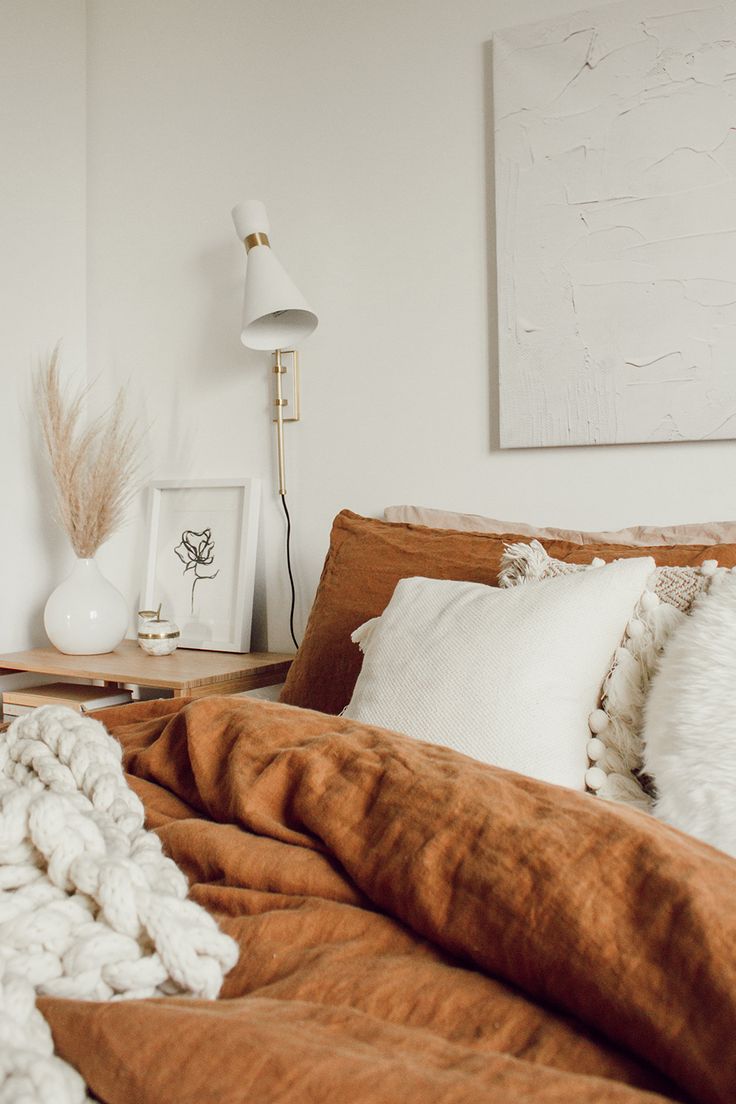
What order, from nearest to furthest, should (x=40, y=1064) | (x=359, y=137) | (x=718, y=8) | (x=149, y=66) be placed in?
(x=40, y=1064)
(x=718, y=8)
(x=359, y=137)
(x=149, y=66)

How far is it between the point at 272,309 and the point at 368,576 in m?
0.87

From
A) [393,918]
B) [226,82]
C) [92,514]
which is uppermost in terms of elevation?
[226,82]

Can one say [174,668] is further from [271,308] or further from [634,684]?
[634,684]

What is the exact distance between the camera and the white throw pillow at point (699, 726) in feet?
3.87

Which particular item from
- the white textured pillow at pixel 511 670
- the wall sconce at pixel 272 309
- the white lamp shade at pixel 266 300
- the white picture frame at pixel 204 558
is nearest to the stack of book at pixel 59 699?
the white picture frame at pixel 204 558

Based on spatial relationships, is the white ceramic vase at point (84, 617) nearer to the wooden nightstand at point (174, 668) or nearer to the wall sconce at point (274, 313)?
the wooden nightstand at point (174, 668)

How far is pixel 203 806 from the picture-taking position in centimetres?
115

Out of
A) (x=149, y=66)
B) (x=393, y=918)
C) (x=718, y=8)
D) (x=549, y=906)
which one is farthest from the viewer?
(x=149, y=66)

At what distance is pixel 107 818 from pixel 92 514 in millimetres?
2036

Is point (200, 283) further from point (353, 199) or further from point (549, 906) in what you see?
point (549, 906)

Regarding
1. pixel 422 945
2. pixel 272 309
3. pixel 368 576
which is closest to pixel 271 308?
pixel 272 309

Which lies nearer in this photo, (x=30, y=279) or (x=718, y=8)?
(x=718, y=8)

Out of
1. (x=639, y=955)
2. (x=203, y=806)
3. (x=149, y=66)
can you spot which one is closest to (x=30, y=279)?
(x=149, y=66)

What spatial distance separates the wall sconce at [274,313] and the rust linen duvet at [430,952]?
1704 millimetres
